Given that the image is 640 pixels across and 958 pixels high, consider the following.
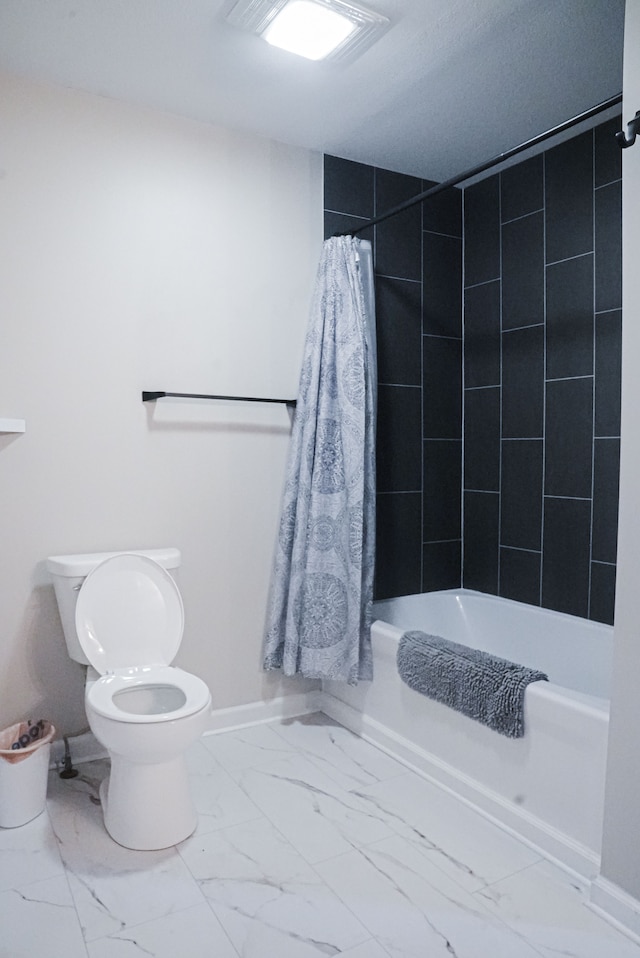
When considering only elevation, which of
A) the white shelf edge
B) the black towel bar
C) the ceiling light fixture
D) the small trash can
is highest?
the ceiling light fixture

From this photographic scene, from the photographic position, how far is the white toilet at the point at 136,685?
187cm

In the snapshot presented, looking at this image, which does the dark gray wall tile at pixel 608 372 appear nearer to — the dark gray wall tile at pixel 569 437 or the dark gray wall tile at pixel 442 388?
the dark gray wall tile at pixel 569 437

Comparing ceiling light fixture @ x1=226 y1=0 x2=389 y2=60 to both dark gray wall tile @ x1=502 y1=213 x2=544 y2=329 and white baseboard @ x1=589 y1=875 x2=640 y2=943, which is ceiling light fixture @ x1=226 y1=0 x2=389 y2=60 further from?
white baseboard @ x1=589 y1=875 x2=640 y2=943

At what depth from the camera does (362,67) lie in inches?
85.7

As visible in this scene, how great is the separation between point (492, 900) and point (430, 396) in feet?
6.84

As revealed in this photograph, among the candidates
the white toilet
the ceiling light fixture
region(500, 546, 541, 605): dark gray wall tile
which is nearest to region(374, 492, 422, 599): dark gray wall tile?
region(500, 546, 541, 605): dark gray wall tile

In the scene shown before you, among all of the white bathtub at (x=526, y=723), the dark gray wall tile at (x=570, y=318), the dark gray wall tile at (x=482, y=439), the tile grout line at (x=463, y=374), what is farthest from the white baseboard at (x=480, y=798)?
the dark gray wall tile at (x=570, y=318)

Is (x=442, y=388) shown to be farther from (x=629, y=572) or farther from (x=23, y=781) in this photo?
(x=23, y=781)

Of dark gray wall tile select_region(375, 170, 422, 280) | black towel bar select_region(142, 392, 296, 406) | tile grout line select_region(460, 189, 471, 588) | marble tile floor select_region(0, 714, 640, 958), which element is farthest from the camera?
tile grout line select_region(460, 189, 471, 588)

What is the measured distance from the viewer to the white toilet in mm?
1874

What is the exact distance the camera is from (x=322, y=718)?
9.39ft

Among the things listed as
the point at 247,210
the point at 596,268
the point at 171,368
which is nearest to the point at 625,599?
the point at 596,268

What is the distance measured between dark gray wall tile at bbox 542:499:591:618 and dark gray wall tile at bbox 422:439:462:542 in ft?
1.69

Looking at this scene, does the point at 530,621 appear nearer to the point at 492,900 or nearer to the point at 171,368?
the point at 492,900
